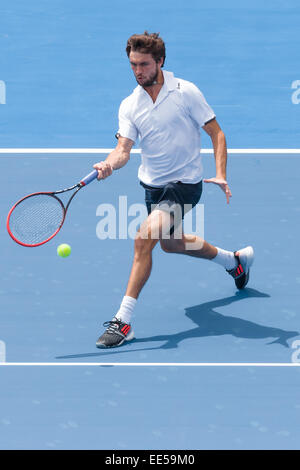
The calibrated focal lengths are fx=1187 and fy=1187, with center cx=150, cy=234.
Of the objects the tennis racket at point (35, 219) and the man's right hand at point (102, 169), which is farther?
the tennis racket at point (35, 219)

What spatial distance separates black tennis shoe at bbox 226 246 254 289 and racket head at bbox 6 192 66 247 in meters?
1.51

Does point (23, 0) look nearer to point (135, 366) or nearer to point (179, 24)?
point (179, 24)

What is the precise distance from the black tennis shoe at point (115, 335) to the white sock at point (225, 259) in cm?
113

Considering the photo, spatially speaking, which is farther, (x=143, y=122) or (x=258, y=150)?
(x=258, y=150)

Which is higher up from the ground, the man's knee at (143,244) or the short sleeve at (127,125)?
the short sleeve at (127,125)

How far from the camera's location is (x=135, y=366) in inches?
311

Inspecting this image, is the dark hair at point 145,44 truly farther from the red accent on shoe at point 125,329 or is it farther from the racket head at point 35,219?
the red accent on shoe at point 125,329

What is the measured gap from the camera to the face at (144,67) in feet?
26.6

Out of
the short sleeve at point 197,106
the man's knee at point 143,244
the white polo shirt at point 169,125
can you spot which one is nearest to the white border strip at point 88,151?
the white polo shirt at point 169,125

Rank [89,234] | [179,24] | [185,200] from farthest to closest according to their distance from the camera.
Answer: [179,24] → [89,234] → [185,200]

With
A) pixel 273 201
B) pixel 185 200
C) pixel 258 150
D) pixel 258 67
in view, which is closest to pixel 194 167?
pixel 185 200

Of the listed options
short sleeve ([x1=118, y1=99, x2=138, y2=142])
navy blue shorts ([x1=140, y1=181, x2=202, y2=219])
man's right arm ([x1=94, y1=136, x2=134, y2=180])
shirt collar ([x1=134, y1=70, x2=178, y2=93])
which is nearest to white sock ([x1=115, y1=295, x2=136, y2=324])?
navy blue shorts ([x1=140, y1=181, x2=202, y2=219])

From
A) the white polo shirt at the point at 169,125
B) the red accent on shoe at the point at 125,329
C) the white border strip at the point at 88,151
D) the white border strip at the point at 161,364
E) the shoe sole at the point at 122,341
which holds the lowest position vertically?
the white border strip at the point at 161,364

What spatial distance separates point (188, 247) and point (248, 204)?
192 centimetres
